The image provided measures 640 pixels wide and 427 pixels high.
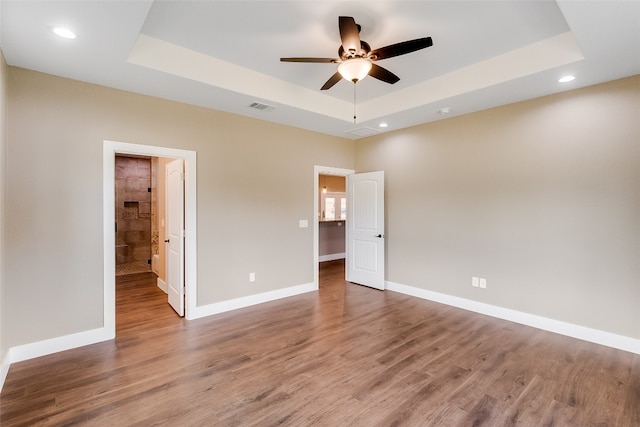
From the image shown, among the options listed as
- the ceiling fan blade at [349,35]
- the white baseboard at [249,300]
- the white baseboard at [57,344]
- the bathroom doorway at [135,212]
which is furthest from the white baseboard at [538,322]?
the bathroom doorway at [135,212]

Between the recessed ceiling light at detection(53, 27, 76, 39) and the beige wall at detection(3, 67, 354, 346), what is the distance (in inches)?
36.2

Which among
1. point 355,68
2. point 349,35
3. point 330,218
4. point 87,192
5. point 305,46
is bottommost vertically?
point 330,218

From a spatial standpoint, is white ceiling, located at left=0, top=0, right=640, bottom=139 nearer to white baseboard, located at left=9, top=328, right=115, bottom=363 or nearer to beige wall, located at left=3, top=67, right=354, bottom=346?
beige wall, located at left=3, top=67, right=354, bottom=346

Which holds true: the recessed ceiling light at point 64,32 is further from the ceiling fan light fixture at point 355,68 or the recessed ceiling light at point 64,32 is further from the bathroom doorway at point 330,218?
the bathroom doorway at point 330,218

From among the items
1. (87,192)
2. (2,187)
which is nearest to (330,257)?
(87,192)

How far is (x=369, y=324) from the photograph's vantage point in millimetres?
3746

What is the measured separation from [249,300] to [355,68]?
11.1 ft

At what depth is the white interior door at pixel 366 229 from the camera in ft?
17.3

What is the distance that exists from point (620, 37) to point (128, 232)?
28.0ft

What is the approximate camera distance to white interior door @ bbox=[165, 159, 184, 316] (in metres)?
3.95

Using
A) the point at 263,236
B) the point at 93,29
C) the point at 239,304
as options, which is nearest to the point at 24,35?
the point at 93,29

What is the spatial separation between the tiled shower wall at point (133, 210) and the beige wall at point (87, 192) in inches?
160

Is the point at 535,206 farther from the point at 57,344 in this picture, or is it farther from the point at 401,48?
the point at 57,344

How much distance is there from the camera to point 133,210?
7.15 m
